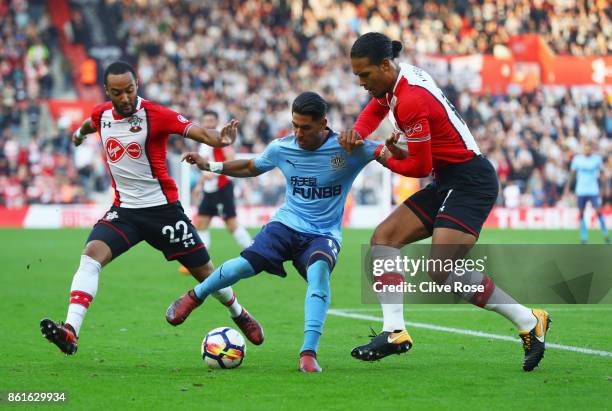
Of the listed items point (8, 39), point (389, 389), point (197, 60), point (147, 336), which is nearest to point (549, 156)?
point (197, 60)

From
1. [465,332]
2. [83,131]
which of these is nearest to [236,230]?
[465,332]

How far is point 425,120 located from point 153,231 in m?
2.50

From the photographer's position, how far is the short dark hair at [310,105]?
24.5 ft

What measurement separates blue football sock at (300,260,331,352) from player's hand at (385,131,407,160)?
94 centimetres

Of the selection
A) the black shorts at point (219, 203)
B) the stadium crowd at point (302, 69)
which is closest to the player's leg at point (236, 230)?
the black shorts at point (219, 203)

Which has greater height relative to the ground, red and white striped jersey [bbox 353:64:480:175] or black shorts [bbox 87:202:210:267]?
red and white striped jersey [bbox 353:64:480:175]

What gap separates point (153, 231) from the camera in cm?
837

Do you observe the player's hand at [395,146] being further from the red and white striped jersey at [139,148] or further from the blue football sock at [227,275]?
the red and white striped jersey at [139,148]

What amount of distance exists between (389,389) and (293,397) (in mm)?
681

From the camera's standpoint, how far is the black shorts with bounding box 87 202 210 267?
8.23 metres

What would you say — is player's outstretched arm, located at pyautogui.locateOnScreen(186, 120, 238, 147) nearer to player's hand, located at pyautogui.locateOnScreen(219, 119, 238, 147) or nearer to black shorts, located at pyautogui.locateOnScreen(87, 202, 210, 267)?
player's hand, located at pyautogui.locateOnScreen(219, 119, 238, 147)

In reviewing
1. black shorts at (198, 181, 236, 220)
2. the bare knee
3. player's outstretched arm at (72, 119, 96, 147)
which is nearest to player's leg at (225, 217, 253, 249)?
black shorts at (198, 181, 236, 220)

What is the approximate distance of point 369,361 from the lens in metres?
7.54

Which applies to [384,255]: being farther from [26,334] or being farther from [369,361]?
[26,334]
